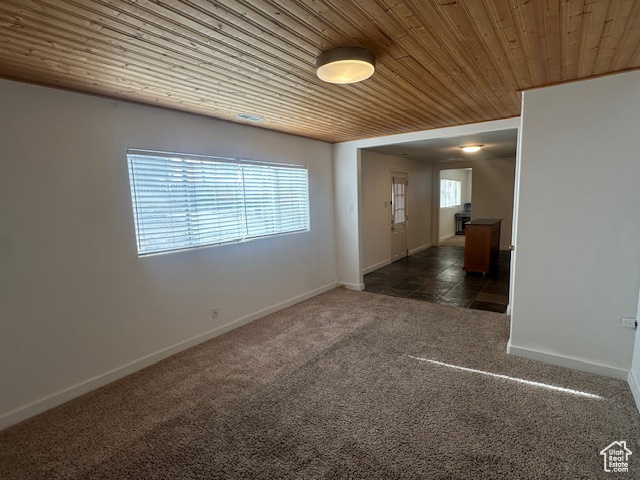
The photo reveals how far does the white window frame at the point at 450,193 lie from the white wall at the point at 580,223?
7534 millimetres

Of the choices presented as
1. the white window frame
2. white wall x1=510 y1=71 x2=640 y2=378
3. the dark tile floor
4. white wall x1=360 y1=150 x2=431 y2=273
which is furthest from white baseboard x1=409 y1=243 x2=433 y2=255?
white wall x1=510 y1=71 x2=640 y2=378

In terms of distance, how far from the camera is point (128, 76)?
2.17 meters

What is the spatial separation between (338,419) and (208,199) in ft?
8.15

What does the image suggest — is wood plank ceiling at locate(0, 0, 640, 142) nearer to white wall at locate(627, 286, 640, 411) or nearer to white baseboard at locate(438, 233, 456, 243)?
white wall at locate(627, 286, 640, 411)

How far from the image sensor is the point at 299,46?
1.81m

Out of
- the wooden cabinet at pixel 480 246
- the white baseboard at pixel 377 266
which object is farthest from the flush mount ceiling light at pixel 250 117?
the wooden cabinet at pixel 480 246

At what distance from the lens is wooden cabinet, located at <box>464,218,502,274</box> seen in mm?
5703

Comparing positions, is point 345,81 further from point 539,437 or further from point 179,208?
point 539,437

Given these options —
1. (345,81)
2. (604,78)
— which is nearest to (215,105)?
(345,81)

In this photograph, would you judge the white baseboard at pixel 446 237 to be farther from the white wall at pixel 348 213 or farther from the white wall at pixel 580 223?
the white wall at pixel 580 223

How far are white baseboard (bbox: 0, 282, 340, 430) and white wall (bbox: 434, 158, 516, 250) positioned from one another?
6.90m

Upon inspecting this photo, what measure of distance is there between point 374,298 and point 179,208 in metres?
2.95

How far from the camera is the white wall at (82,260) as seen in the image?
7.31 feet

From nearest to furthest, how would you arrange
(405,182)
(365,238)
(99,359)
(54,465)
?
(54,465) → (99,359) → (365,238) → (405,182)
